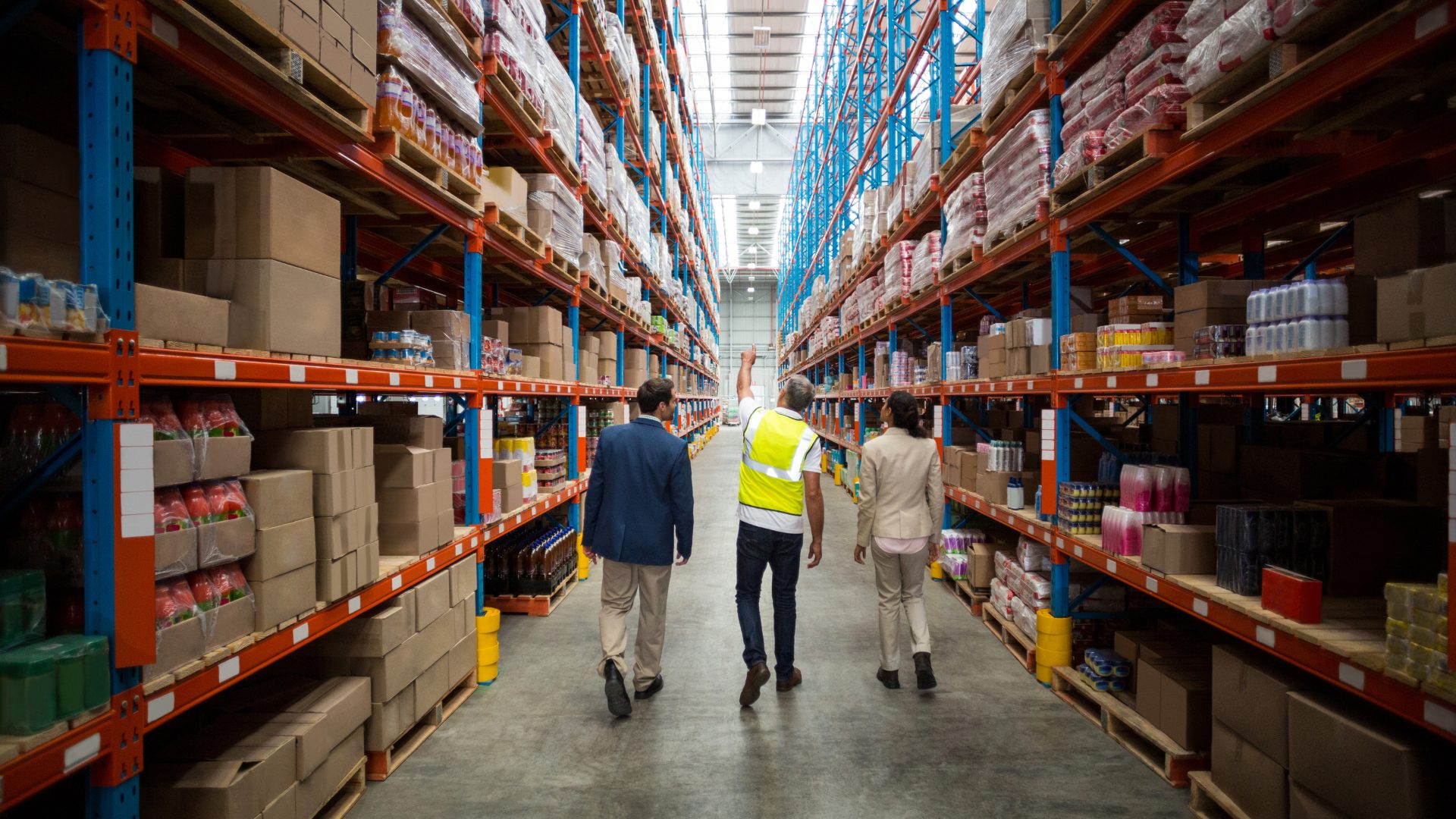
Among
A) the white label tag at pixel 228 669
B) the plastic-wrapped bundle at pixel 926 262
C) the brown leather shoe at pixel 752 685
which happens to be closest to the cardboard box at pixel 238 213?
the white label tag at pixel 228 669

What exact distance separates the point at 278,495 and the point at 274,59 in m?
1.70

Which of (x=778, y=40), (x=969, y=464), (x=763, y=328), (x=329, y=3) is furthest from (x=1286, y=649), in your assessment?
(x=763, y=328)

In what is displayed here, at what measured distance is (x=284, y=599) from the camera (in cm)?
277

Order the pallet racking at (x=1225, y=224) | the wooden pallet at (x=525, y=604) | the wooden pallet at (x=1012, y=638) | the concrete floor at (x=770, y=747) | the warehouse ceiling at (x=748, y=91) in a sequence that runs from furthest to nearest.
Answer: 1. the warehouse ceiling at (x=748, y=91)
2. the wooden pallet at (x=525, y=604)
3. the wooden pallet at (x=1012, y=638)
4. the concrete floor at (x=770, y=747)
5. the pallet racking at (x=1225, y=224)

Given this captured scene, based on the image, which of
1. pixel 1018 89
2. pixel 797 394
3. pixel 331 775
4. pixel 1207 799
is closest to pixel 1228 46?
pixel 1018 89

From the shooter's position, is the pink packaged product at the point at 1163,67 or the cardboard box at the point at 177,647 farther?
the pink packaged product at the point at 1163,67

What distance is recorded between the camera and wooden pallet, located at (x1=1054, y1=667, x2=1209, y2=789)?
346 cm

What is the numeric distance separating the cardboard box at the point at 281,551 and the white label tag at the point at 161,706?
0.51 meters

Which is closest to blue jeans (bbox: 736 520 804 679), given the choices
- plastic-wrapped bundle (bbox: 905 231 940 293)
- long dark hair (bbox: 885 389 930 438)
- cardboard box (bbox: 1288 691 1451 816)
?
long dark hair (bbox: 885 389 930 438)

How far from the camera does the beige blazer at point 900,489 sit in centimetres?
459

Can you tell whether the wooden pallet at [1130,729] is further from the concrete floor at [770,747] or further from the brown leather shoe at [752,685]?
the brown leather shoe at [752,685]

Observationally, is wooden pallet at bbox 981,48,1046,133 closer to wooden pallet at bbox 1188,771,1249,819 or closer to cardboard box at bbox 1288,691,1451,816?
cardboard box at bbox 1288,691,1451,816

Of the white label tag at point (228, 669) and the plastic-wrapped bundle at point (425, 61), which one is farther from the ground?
the plastic-wrapped bundle at point (425, 61)

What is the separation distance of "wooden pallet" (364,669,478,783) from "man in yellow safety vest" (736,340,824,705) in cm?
180
